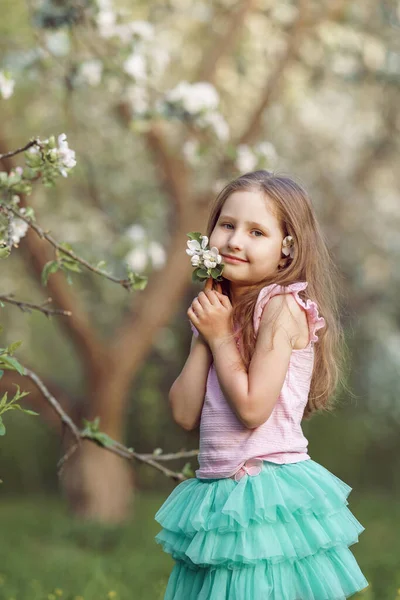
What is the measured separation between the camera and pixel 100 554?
6.54 meters

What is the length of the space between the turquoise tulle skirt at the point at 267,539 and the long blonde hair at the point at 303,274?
31cm

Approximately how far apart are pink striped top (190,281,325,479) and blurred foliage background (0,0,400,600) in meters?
1.97

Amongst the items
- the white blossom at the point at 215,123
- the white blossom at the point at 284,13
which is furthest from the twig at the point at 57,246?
the white blossom at the point at 284,13

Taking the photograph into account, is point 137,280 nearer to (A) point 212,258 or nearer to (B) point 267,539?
(A) point 212,258

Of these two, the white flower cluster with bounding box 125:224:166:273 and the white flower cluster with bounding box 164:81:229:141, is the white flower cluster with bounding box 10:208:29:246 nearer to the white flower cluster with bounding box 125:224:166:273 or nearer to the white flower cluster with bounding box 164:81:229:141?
the white flower cluster with bounding box 164:81:229:141

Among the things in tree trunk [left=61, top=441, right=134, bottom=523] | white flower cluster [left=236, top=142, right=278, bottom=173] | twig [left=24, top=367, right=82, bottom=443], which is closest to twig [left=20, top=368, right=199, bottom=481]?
twig [left=24, top=367, right=82, bottom=443]

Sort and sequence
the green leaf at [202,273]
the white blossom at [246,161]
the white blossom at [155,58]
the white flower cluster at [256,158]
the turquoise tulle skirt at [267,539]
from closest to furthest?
1. the turquoise tulle skirt at [267,539]
2. the green leaf at [202,273]
3. the white flower cluster at [256,158]
4. the white blossom at [246,161]
5. the white blossom at [155,58]

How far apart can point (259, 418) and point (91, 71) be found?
256 centimetres

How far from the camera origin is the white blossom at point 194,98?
13.5 ft

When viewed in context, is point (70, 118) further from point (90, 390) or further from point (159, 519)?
point (159, 519)

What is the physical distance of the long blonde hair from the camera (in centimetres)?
235

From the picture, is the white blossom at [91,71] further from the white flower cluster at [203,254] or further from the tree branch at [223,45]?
the tree branch at [223,45]

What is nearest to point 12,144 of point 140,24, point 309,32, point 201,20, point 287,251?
point 201,20

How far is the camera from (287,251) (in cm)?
238
